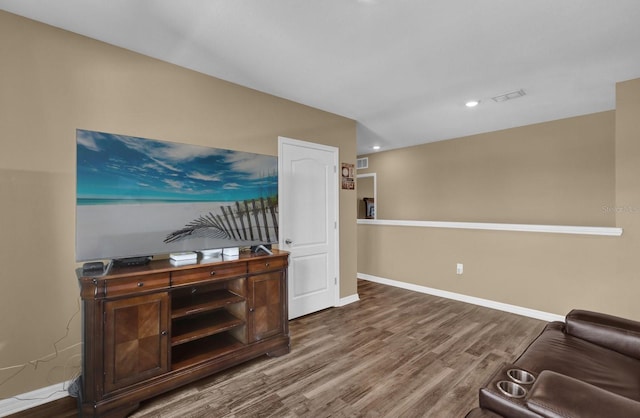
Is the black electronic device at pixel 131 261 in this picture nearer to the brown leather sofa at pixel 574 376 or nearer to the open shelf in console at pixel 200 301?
the open shelf in console at pixel 200 301

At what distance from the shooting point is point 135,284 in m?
1.89

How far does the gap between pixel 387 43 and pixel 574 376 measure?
2.33 m

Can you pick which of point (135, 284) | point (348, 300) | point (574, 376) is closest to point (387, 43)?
point (574, 376)

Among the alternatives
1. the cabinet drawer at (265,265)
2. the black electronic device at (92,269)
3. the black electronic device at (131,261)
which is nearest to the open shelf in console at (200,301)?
the cabinet drawer at (265,265)

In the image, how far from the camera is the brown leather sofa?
93 cm

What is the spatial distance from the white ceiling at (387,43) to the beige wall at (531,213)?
2.04 ft

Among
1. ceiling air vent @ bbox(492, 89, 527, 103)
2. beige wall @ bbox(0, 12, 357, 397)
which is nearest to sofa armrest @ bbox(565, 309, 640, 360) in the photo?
ceiling air vent @ bbox(492, 89, 527, 103)

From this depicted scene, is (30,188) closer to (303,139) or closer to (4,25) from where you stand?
(4,25)

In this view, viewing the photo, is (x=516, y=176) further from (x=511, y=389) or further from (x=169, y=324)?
(x=169, y=324)

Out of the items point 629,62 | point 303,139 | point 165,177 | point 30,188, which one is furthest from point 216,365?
point 629,62

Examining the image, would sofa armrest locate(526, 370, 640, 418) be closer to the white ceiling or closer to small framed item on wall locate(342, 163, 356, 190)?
the white ceiling

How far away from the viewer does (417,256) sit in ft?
15.6

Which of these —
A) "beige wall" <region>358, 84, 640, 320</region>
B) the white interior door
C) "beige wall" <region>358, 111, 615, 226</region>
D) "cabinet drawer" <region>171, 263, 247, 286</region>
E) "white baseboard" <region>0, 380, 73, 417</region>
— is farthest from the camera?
"beige wall" <region>358, 111, 615, 226</region>

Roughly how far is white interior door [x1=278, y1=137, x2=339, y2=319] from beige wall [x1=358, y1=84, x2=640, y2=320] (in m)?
1.69
